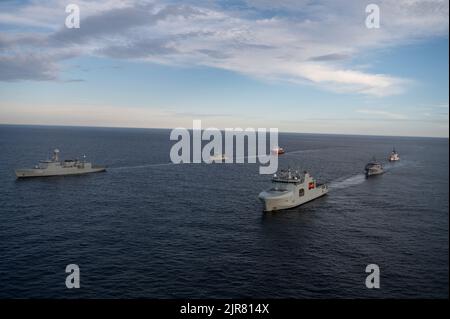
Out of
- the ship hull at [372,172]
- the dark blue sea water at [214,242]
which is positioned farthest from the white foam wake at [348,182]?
the dark blue sea water at [214,242]

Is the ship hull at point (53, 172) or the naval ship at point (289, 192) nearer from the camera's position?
the naval ship at point (289, 192)

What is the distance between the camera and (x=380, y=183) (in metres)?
140

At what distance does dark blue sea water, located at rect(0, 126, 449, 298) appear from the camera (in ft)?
166

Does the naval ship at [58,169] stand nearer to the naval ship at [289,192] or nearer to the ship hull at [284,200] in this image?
the naval ship at [289,192]

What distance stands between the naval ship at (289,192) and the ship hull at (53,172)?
289 ft

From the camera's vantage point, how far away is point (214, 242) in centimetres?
6888

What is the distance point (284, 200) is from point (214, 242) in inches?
1301

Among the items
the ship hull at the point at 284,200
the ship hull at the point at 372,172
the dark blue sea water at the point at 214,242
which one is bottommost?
the dark blue sea water at the point at 214,242

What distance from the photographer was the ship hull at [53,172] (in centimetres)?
13662

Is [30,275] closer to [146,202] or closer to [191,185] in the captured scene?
[146,202]

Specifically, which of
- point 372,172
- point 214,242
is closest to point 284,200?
point 214,242

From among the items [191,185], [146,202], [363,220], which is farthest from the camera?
[191,185]
